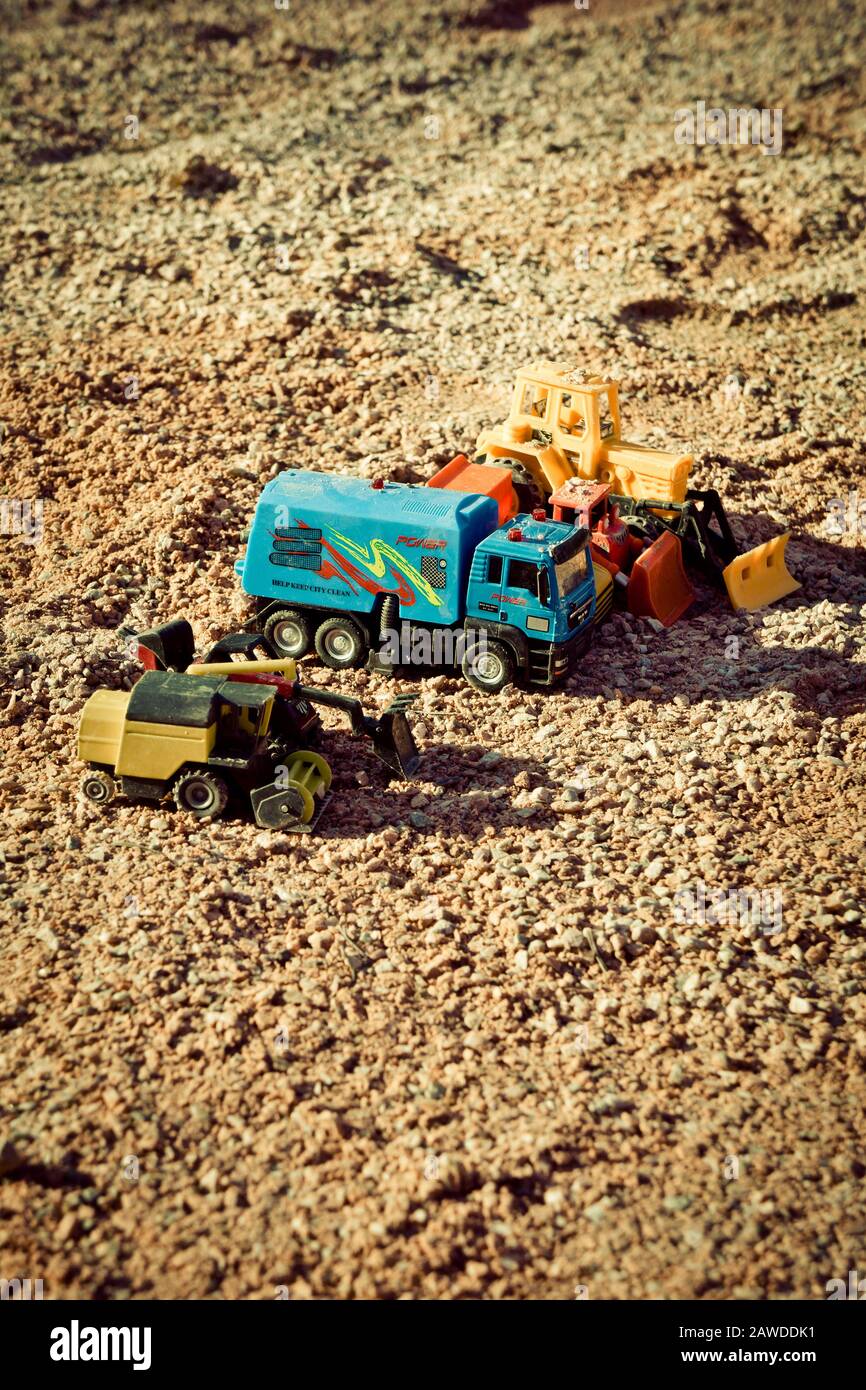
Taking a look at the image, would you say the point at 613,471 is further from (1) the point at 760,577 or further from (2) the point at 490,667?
(2) the point at 490,667

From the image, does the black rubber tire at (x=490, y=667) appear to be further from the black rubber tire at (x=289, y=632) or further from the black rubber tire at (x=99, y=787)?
the black rubber tire at (x=99, y=787)

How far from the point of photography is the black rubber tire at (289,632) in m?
11.9

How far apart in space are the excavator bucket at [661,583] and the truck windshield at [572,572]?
1068 millimetres

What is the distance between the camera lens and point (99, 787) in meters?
9.91

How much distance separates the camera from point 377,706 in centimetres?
1147

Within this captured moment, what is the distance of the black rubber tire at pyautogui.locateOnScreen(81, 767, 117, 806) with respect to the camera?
32.5 ft

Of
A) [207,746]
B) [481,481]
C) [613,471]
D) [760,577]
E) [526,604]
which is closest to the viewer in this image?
[207,746]

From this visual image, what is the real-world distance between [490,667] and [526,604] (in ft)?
2.48

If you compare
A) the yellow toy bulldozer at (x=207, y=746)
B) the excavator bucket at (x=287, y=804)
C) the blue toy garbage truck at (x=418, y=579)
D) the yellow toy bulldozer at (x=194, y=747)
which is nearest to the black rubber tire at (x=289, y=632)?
the blue toy garbage truck at (x=418, y=579)

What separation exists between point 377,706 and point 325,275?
9.70 meters

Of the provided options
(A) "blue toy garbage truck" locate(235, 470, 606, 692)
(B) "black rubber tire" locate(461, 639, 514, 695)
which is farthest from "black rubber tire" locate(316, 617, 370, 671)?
(B) "black rubber tire" locate(461, 639, 514, 695)

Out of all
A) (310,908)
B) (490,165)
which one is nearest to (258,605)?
(310,908)

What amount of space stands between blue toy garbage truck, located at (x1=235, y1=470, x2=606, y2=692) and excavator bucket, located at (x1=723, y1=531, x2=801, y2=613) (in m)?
2.01

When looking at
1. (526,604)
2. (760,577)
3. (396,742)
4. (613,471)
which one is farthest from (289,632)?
(760,577)
